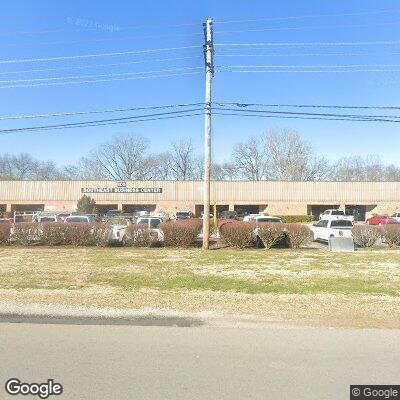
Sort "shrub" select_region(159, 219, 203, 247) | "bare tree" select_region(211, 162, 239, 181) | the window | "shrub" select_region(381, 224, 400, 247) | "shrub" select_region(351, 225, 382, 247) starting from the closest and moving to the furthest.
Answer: "shrub" select_region(159, 219, 203, 247) < "shrub" select_region(381, 224, 400, 247) < "shrub" select_region(351, 225, 382, 247) < the window < "bare tree" select_region(211, 162, 239, 181)

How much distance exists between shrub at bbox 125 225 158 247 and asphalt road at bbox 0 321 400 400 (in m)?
10.0

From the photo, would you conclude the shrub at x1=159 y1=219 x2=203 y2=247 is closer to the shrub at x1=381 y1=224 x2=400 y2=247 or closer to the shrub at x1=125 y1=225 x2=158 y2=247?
the shrub at x1=125 y1=225 x2=158 y2=247

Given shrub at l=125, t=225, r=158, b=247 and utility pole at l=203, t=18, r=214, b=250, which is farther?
shrub at l=125, t=225, r=158, b=247

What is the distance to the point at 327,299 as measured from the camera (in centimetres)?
698

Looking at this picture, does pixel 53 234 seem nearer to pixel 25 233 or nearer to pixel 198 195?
pixel 25 233

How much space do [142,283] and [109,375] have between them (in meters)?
4.56

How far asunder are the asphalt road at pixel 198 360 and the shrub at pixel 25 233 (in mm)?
11118

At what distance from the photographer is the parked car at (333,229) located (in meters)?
19.1

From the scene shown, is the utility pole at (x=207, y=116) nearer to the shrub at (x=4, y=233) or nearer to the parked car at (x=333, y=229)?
the parked car at (x=333, y=229)

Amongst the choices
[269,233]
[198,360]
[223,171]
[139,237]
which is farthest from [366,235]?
[223,171]

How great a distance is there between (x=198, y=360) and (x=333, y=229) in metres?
17.0

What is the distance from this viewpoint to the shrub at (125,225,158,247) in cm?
1554

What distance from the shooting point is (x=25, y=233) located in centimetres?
1570

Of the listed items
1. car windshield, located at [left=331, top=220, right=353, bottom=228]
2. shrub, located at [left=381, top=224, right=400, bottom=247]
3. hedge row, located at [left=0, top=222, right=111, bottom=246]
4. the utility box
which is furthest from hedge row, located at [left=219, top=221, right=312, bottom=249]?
hedge row, located at [left=0, top=222, right=111, bottom=246]
